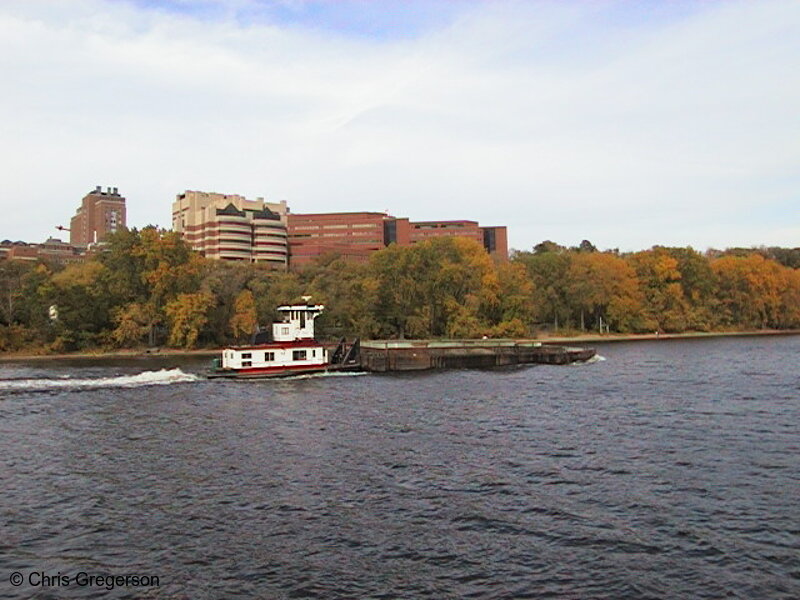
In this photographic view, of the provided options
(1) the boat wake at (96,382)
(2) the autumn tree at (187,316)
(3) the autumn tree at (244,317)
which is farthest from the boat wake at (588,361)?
(2) the autumn tree at (187,316)

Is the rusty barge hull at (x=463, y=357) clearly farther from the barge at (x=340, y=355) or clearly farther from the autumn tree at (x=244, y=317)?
the autumn tree at (x=244, y=317)

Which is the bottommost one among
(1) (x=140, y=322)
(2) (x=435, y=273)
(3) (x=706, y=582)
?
(3) (x=706, y=582)

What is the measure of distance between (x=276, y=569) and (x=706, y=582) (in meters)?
12.7

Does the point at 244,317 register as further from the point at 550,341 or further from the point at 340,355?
the point at 550,341

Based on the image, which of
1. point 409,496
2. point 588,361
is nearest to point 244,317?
point 588,361

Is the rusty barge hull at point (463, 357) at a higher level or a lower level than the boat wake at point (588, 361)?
higher

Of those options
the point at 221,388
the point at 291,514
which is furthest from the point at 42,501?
the point at 221,388

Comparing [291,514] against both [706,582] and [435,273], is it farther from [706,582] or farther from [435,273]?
[435,273]

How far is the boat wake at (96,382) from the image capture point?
6125 cm

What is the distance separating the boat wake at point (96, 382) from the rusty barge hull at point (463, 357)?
2130 cm

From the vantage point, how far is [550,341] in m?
132

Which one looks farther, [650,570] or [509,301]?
[509,301]

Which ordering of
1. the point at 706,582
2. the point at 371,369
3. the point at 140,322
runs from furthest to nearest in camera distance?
1. the point at 140,322
2. the point at 371,369
3. the point at 706,582

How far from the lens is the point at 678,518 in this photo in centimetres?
2442
